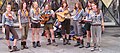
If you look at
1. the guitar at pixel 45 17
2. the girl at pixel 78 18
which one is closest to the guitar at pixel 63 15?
the girl at pixel 78 18

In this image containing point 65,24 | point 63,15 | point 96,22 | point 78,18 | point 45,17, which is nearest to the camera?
point 96,22

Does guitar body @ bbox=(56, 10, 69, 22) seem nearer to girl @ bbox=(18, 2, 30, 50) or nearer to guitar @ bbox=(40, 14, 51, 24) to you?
guitar @ bbox=(40, 14, 51, 24)

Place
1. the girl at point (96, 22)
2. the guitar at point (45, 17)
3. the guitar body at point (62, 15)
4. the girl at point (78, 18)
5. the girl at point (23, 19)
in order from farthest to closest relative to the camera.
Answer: the guitar body at point (62, 15) < the guitar at point (45, 17) < the girl at point (78, 18) < the girl at point (23, 19) < the girl at point (96, 22)

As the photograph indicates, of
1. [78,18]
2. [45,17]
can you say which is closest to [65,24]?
[78,18]

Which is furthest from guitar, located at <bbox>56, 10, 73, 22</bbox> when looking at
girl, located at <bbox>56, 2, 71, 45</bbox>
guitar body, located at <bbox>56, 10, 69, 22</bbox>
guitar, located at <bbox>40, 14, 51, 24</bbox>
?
guitar, located at <bbox>40, 14, 51, 24</bbox>

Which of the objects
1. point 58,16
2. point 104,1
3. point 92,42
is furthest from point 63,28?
point 104,1

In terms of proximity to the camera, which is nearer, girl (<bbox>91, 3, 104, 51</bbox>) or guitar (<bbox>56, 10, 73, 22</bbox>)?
girl (<bbox>91, 3, 104, 51</bbox>)

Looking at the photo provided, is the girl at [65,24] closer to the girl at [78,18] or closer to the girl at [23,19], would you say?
the girl at [78,18]

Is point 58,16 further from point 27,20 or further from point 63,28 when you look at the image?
point 27,20

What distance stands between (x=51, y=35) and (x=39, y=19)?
3.14 ft

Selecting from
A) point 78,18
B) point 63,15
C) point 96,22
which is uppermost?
point 63,15

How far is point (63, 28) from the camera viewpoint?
10.9 m

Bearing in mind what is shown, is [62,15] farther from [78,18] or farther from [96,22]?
[96,22]

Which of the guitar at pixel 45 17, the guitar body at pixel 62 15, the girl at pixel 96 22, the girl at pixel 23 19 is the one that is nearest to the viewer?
the girl at pixel 96 22
